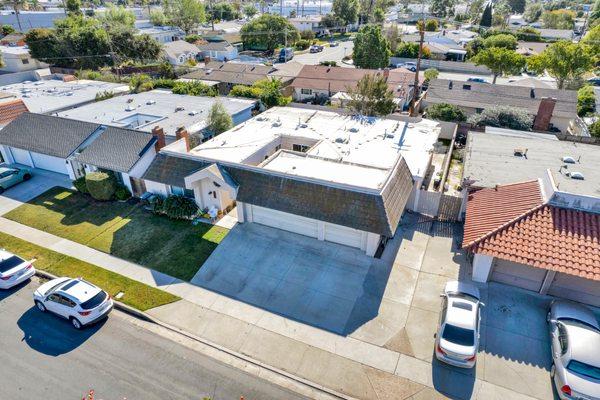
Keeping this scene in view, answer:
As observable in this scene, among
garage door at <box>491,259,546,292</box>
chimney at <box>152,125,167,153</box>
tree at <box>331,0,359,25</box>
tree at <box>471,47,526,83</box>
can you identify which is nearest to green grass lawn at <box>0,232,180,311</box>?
chimney at <box>152,125,167,153</box>

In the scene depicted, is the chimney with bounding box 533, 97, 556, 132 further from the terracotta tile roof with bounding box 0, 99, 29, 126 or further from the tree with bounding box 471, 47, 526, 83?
the terracotta tile roof with bounding box 0, 99, 29, 126

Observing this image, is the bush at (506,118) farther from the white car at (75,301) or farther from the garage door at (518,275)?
the white car at (75,301)

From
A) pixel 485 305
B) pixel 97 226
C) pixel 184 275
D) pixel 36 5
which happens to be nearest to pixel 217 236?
pixel 184 275

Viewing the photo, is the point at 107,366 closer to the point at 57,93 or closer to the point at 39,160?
the point at 39,160

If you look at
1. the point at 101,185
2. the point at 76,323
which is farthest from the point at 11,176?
the point at 76,323

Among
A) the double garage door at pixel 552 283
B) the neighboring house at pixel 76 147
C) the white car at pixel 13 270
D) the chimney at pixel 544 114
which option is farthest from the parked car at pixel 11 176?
the chimney at pixel 544 114

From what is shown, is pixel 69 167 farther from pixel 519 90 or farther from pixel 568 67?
pixel 568 67
